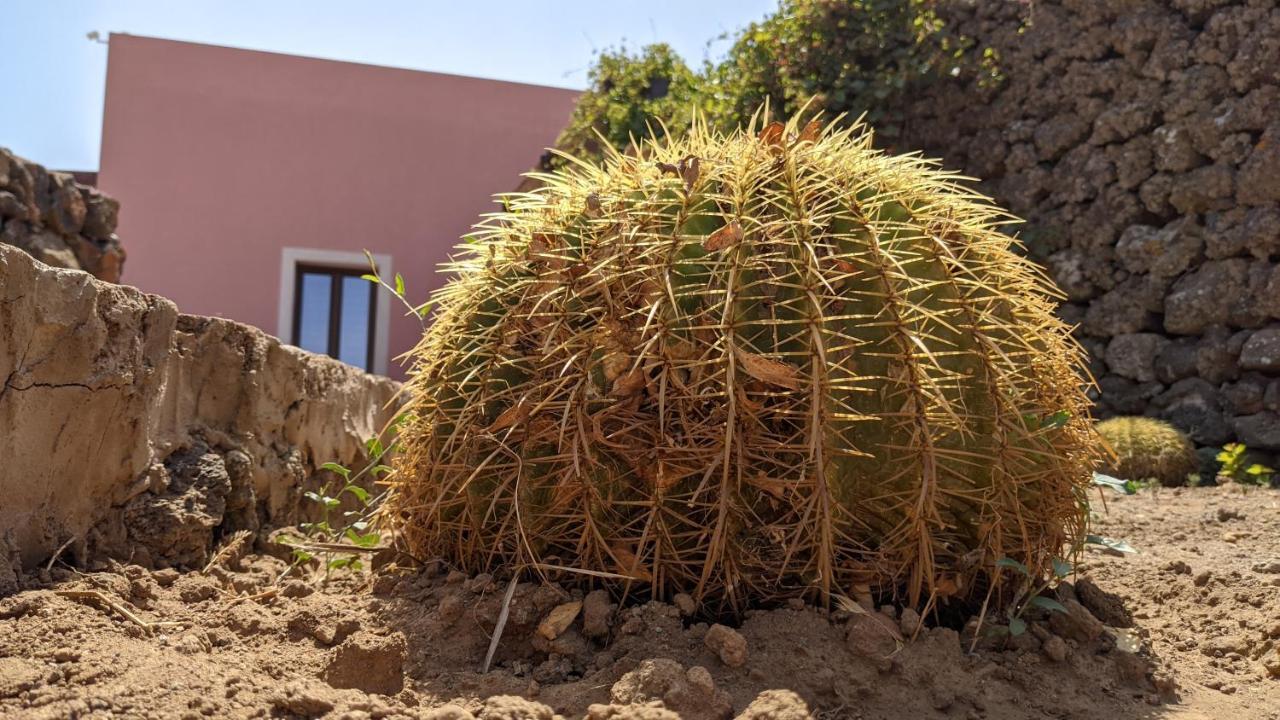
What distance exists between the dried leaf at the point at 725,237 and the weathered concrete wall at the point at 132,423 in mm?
1106

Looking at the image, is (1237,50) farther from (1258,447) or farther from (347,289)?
(347,289)

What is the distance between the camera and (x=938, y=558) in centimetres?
180

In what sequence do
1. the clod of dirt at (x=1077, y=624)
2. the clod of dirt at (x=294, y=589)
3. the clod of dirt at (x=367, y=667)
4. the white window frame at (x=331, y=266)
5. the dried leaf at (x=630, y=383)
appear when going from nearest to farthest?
1. the clod of dirt at (x=367, y=667)
2. the dried leaf at (x=630, y=383)
3. the clod of dirt at (x=1077, y=624)
4. the clod of dirt at (x=294, y=589)
5. the white window frame at (x=331, y=266)

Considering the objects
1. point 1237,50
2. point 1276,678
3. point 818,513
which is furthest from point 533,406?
point 1237,50

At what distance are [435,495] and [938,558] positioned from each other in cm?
90

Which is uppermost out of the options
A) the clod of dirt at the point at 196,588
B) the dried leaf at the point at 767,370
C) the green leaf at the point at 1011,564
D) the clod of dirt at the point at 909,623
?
the dried leaf at the point at 767,370

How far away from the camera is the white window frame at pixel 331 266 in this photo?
36.9 ft

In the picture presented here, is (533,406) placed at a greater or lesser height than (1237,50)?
lesser

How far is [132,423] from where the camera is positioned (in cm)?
203

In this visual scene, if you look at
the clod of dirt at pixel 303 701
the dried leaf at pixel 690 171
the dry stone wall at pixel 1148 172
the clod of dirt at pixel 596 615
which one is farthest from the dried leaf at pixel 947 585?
the dry stone wall at pixel 1148 172

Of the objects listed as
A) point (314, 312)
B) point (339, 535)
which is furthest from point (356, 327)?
point (339, 535)

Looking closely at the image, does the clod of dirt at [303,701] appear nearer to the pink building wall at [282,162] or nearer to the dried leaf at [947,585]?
the dried leaf at [947,585]

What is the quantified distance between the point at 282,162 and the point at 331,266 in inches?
50.4

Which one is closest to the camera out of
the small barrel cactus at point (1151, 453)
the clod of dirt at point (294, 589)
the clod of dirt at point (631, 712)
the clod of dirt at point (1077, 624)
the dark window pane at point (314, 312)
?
the clod of dirt at point (631, 712)
